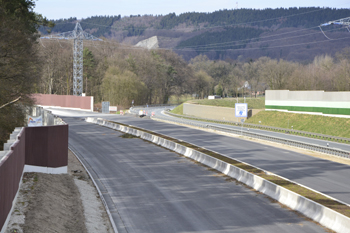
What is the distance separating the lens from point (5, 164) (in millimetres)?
12641

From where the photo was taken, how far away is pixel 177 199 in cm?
1961

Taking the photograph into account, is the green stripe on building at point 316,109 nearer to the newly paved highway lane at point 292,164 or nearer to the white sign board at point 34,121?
the newly paved highway lane at point 292,164

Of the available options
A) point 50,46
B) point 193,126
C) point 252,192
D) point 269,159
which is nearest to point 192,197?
point 252,192

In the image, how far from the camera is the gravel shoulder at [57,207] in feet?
44.5

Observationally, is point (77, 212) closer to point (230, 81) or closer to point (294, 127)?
point (294, 127)

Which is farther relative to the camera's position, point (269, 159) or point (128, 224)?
point (269, 159)

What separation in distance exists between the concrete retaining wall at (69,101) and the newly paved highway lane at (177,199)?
203 ft

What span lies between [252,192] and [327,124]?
3963cm

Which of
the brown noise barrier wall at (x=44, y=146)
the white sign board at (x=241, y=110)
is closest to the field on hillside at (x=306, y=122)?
the white sign board at (x=241, y=110)

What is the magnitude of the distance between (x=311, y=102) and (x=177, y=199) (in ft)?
161

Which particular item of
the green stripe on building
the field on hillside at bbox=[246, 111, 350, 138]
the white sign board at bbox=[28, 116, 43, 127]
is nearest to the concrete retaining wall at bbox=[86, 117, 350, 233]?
→ the white sign board at bbox=[28, 116, 43, 127]

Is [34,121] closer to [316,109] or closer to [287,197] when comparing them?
[287,197]

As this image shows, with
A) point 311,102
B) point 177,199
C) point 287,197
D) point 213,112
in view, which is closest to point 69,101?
point 213,112

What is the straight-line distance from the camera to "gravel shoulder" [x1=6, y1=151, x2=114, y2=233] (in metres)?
13.6
